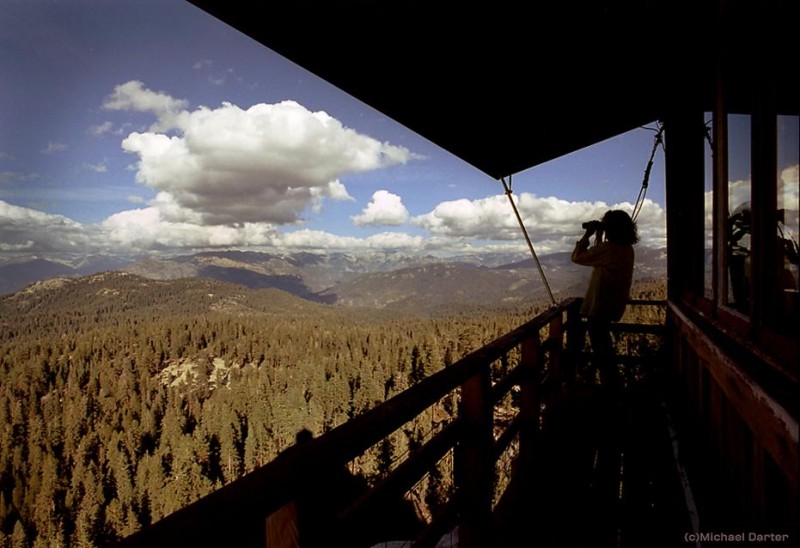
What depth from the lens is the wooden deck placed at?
2879 millimetres

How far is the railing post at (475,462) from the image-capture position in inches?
90.8

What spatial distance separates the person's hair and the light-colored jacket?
2.6 inches

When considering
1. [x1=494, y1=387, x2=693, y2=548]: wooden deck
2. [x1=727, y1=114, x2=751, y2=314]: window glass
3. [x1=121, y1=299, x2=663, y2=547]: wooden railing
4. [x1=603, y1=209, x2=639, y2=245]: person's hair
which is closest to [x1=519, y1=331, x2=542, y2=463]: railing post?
[x1=121, y1=299, x2=663, y2=547]: wooden railing

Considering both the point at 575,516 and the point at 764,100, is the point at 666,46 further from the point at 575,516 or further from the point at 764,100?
the point at 575,516

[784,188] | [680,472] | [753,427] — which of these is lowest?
[680,472]

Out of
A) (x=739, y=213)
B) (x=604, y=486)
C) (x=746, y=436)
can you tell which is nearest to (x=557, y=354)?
(x=604, y=486)

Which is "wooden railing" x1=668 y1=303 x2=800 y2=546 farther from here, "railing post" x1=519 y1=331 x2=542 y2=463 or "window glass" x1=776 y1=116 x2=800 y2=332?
"railing post" x1=519 y1=331 x2=542 y2=463

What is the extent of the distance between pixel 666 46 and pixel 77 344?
465 ft

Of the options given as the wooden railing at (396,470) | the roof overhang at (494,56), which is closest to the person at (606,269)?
the roof overhang at (494,56)

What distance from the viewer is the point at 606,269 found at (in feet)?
14.5

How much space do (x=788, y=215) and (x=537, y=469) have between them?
9.49 ft

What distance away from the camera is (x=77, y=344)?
114m

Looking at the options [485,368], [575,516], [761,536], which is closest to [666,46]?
[485,368]

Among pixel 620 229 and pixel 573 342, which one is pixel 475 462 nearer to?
pixel 620 229
